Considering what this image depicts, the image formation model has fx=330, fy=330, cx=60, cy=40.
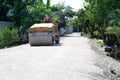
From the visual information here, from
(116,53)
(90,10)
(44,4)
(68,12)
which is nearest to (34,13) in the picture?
(90,10)

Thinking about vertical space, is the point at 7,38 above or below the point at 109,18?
below

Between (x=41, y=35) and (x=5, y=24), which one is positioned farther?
(x=5, y=24)

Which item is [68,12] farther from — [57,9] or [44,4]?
[44,4]

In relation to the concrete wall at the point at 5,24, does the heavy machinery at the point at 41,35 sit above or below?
below

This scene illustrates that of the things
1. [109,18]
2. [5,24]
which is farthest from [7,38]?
[109,18]

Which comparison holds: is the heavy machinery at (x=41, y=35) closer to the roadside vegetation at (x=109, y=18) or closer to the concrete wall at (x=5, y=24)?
the roadside vegetation at (x=109, y=18)

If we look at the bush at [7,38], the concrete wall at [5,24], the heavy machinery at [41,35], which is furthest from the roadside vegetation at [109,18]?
the concrete wall at [5,24]

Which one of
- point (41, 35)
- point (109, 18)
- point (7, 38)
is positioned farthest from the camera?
point (109, 18)

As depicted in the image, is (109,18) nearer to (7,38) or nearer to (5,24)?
(7,38)

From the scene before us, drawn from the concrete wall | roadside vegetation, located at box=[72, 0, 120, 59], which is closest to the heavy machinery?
roadside vegetation, located at box=[72, 0, 120, 59]

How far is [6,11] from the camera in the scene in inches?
1914

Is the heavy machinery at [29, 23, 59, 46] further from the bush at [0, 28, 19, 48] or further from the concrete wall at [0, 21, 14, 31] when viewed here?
the concrete wall at [0, 21, 14, 31]

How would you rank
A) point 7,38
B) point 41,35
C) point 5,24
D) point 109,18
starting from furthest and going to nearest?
point 5,24, point 109,18, point 7,38, point 41,35

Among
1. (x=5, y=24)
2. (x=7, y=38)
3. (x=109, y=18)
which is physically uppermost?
(x=109, y=18)
